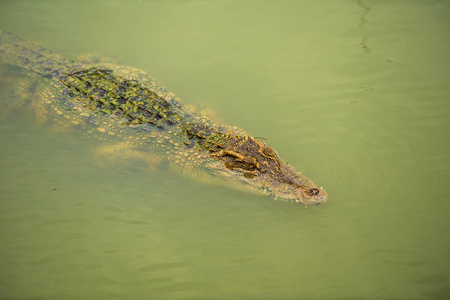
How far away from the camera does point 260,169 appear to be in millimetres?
4434

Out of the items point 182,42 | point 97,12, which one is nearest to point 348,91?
point 182,42

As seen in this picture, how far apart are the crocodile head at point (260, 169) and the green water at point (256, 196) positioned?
235 mm

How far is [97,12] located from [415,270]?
7.43 meters

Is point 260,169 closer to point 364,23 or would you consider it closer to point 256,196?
point 256,196

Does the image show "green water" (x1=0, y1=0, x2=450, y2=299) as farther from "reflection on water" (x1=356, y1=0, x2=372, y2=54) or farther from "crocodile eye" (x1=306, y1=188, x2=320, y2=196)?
"crocodile eye" (x1=306, y1=188, x2=320, y2=196)

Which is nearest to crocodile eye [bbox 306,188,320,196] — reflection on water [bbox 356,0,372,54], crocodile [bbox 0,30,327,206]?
crocodile [bbox 0,30,327,206]

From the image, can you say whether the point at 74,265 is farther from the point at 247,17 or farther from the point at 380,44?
the point at 380,44

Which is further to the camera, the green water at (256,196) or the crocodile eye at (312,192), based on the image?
the crocodile eye at (312,192)

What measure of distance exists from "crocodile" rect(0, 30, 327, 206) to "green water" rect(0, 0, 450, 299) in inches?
10.0

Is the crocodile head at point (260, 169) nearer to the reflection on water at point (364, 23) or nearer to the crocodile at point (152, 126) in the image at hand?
the crocodile at point (152, 126)

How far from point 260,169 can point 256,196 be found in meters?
0.38

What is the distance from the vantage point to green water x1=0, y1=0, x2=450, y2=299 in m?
3.78

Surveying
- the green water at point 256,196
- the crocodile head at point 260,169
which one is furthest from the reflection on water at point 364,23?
the crocodile head at point 260,169

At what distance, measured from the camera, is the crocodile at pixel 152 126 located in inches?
175
